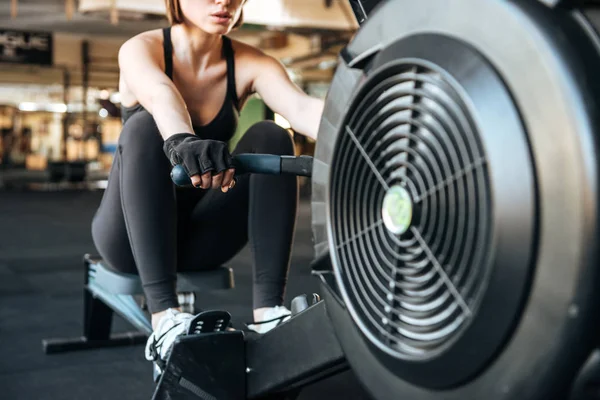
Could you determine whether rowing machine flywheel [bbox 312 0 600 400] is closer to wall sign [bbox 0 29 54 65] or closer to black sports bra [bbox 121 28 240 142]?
black sports bra [bbox 121 28 240 142]

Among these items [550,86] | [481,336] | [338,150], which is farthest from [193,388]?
[550,86]

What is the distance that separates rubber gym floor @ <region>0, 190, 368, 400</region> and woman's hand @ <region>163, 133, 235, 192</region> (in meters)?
0.25

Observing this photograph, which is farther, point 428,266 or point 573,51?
point 428,266

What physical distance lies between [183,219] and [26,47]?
33.2ft

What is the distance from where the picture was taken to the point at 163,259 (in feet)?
4.20

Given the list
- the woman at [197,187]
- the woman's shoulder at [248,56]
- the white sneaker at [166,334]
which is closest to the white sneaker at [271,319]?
the woman at [197,187]

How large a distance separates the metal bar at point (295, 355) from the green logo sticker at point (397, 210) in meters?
0.22

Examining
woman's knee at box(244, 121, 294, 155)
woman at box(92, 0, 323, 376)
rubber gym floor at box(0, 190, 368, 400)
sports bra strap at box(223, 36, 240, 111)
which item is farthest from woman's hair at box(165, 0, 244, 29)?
rubber gym floor at box(0, 190, 368, 400)

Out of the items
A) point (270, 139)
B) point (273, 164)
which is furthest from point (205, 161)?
point (270, 139)

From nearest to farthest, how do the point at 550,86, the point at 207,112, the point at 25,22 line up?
1. the point at 550,86
2. the point at 207,112
3. the point at 25,22

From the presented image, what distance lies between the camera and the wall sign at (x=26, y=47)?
34.4 ft

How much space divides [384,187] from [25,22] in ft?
34.5

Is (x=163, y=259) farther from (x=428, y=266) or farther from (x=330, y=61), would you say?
(x=330, y=61)

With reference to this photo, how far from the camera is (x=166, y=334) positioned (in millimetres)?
1191
